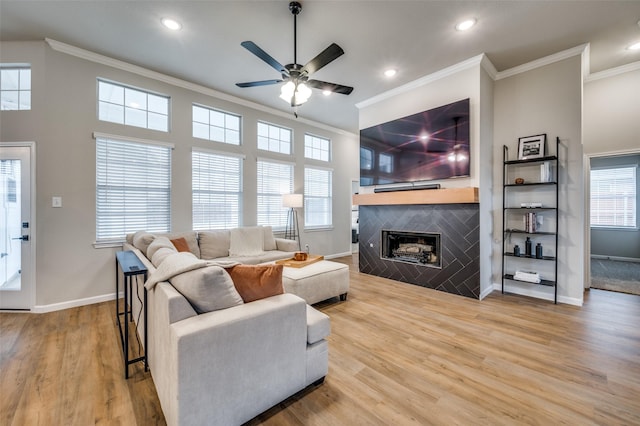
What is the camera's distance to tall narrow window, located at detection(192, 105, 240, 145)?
Result: 445cm

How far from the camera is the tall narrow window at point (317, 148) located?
6.07m

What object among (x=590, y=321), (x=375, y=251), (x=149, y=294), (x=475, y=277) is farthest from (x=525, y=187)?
(x=149, y=294)

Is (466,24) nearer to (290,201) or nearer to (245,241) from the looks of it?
(290,201)

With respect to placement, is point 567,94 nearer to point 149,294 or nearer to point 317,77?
point 317,77

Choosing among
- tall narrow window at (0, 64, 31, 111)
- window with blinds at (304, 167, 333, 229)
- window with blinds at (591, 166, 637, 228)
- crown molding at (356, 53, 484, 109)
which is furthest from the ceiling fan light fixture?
window with blinds at (591, 166, 637, 228)

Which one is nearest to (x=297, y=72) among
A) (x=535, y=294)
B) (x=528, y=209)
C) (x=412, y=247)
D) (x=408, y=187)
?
(x=408, y=187)

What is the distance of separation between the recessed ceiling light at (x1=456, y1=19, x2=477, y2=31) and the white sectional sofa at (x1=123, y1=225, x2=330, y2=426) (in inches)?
132

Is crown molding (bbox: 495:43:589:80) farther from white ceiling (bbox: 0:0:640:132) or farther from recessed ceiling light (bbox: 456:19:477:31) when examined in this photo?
recessed ceiling light (bbox: 456:19:477:31)

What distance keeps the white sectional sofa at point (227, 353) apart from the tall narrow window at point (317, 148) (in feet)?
15.4

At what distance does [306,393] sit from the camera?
177 centimetres

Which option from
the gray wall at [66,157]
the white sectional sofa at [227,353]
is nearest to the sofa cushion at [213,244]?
the gray wall at [66,157]

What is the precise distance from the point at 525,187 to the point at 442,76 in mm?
2010

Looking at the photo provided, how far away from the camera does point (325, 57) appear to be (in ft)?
7.86

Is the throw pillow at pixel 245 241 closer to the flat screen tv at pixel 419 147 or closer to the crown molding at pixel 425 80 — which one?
the flat screen tv at pixel 419 147
